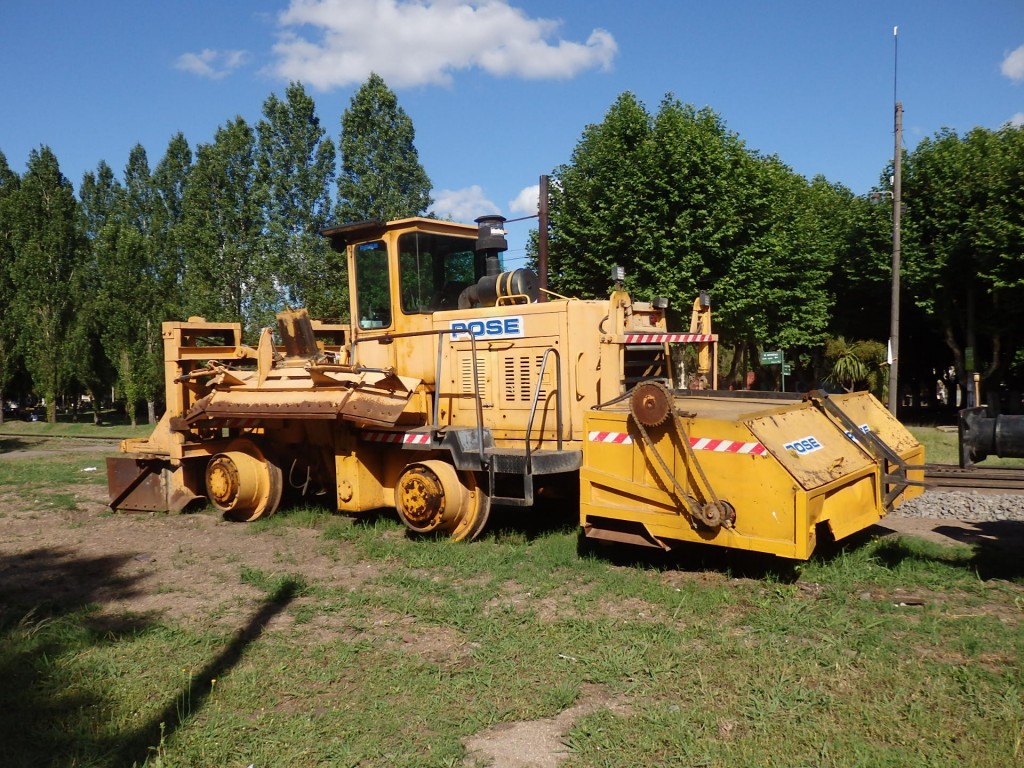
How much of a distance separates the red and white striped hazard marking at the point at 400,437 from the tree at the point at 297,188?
17.8m

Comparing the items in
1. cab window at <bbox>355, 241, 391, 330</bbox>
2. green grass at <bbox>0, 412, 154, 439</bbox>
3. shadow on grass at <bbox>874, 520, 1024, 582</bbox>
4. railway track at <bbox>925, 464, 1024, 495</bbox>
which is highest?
cab window at <bbox>355, 241, 391, 330</bbox>

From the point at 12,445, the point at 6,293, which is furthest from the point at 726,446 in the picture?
the point at 6,293

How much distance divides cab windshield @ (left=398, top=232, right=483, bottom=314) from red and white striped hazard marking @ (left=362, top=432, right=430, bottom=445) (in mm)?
1452

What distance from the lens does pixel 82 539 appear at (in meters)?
9.31

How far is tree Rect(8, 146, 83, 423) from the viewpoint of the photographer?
115 ft

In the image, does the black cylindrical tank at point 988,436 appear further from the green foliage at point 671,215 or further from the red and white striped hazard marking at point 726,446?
the green foliage at point 671,215

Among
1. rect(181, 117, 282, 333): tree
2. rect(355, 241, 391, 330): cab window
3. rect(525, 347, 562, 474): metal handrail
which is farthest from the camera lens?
rect(181, 117, 282, 333): tree

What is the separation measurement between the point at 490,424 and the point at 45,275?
3423cm

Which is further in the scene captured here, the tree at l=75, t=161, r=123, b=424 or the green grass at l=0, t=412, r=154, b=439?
the tree at l=75, t=161, r=123, b=424

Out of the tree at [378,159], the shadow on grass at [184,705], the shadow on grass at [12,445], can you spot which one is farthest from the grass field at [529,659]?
the tree at [378,159]

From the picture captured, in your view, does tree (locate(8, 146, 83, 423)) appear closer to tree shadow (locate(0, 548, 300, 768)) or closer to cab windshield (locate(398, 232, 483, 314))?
tree shadow (locate(0, 548, 300, 768))

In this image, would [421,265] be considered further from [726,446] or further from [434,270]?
[726,446]

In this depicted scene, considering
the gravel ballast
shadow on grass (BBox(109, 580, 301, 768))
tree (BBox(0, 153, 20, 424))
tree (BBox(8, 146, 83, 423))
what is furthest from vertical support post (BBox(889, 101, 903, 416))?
tree (BBox(0, 153, 20, 424))

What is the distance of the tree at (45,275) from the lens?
35.1m
